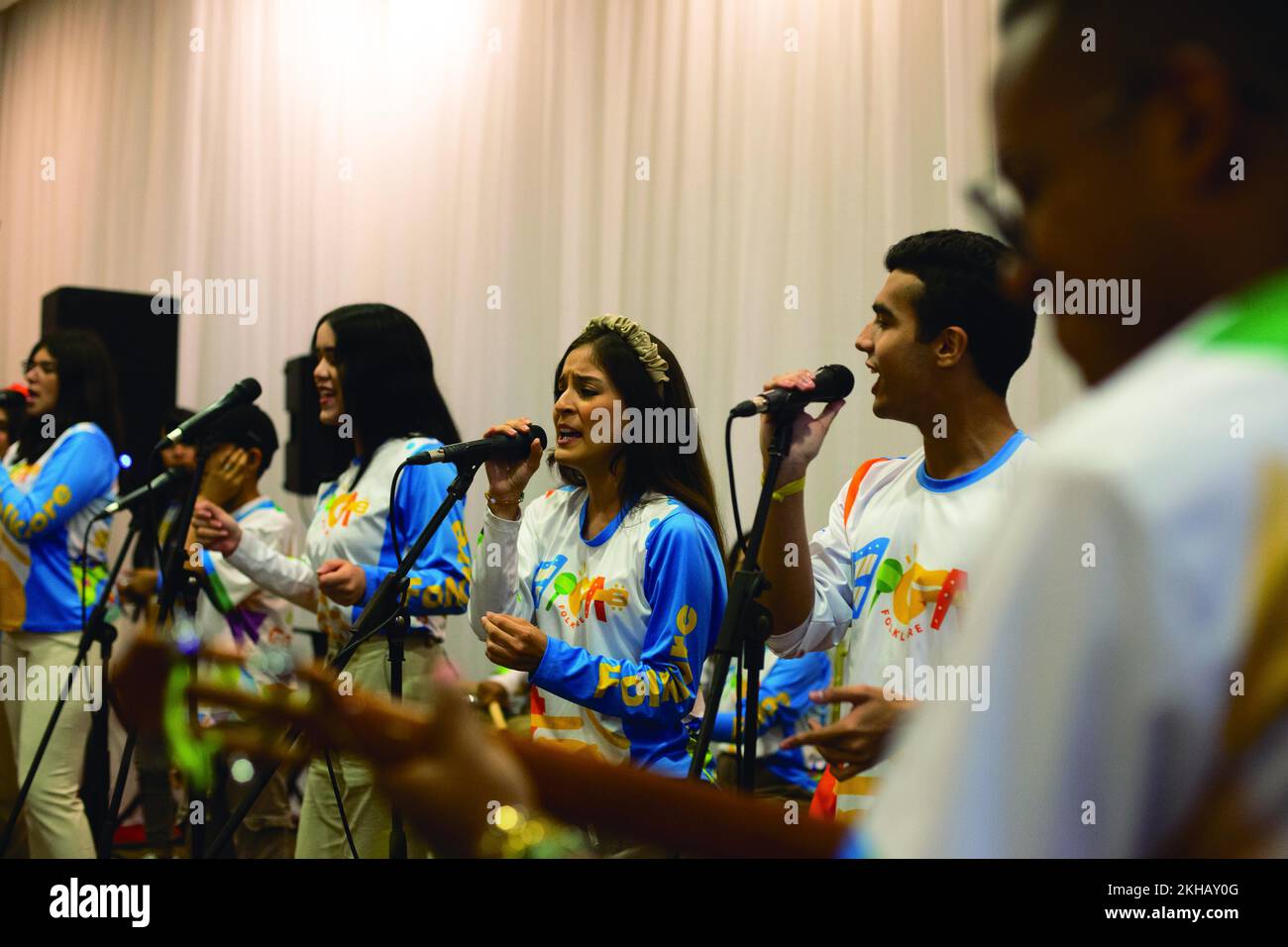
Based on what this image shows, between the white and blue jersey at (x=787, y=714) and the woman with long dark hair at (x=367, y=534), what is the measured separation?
91 centimetres

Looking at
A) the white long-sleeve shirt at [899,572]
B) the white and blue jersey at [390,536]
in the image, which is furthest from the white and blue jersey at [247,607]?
the white long-sleeve shirt at [899,572]

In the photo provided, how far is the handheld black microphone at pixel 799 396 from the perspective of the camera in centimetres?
203

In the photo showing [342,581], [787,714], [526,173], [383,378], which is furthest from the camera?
[526,173]

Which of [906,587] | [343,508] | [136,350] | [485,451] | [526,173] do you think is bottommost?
[906,587]

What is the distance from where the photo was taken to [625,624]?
93.7 inches

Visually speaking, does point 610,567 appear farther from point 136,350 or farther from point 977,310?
point 136,350

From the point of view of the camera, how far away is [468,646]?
5078 millimetres

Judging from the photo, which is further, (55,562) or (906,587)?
(55,562)

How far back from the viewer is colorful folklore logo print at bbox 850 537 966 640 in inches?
78.4

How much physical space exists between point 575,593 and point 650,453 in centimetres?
34

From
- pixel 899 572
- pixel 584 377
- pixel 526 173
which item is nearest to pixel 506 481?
pixel 584 377

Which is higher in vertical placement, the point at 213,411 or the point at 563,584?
the point at 213,411
